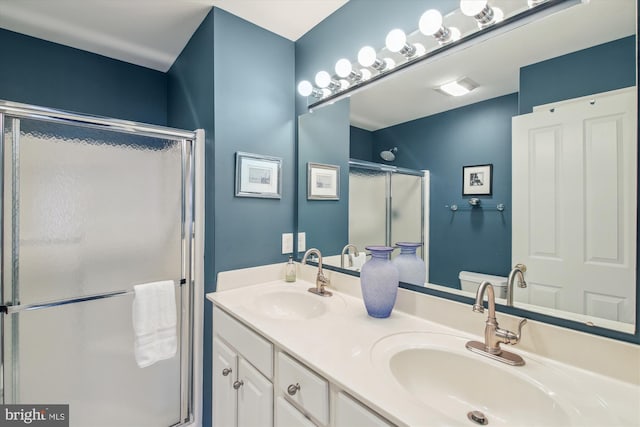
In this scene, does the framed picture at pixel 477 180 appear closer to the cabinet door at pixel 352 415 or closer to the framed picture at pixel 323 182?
the framed picture at pixel 323 182

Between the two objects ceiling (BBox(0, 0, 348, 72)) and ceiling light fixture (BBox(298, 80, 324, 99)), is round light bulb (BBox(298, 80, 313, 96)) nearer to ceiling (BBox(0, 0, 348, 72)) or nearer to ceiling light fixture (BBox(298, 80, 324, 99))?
ceiling light fixture (BBox(298, 80, 324, 99))

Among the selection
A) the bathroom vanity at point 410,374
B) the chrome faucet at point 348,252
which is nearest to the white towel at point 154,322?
the bathroom vanity at point 410,374

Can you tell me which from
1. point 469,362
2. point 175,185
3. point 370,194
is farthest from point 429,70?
point 175,185

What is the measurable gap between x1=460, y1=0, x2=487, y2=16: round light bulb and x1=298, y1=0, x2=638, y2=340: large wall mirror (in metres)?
0.06

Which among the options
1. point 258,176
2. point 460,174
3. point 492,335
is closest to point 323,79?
point 258,176

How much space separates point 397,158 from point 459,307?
2.30ft

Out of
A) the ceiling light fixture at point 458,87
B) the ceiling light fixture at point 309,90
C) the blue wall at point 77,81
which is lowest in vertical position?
the ceiling light fixture at point 458,87

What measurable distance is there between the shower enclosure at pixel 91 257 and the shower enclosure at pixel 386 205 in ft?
2.99

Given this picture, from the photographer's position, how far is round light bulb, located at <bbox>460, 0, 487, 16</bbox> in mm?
966

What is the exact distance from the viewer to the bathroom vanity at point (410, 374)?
0.67 m

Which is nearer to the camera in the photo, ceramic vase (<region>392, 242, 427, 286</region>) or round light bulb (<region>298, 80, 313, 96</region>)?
ceramic vase (<region>392, 242, 427, 286</region>)

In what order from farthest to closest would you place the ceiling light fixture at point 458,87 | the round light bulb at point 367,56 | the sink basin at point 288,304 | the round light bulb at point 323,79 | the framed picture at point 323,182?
the framed picture at point 323,182 < the round light bulb at point 323,79 < the sink basin at point 288,304 < the round light bulb at point 367,56 < the ceiling light fixture at point 458,87

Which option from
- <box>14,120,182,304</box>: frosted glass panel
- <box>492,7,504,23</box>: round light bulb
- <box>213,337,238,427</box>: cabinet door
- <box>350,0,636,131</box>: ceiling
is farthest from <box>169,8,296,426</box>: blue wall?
<box>492,7,504,23</box>: round light bulb

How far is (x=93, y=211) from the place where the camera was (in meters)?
1.34
